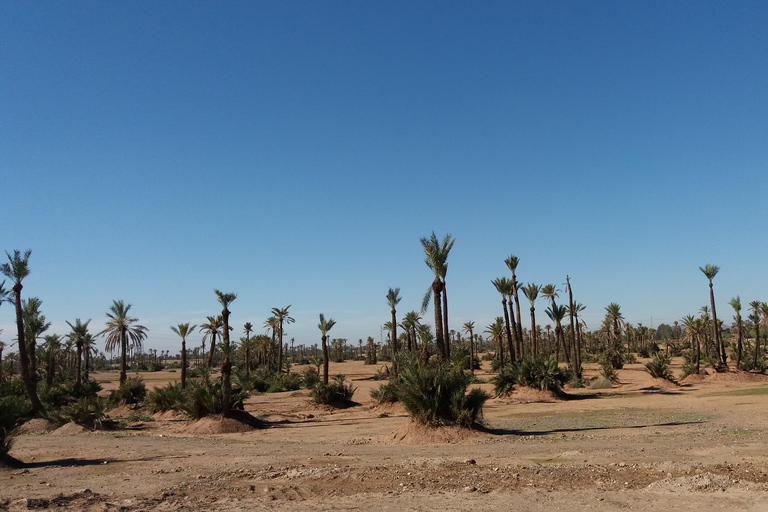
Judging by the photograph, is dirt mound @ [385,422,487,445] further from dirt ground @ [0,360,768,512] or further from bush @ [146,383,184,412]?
bush @ [146,383,184,412]

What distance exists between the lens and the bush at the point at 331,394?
3134 centimetres

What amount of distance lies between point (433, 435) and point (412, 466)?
15.1ft

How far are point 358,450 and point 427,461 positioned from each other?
3378 mm

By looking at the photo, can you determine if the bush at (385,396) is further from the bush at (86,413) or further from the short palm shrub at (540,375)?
the bush at (86,413)

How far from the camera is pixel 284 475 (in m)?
11.1

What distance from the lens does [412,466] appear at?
38.4 feet

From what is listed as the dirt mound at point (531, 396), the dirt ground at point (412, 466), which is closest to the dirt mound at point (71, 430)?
the dirt ground at point (412, 466)

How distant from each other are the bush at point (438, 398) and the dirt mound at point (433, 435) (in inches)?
9.9

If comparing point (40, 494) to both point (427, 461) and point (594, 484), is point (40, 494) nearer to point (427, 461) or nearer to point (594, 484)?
point (427, 461)

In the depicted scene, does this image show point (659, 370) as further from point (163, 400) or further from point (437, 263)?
point (163, 400)

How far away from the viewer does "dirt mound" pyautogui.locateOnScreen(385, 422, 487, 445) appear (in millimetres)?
15914

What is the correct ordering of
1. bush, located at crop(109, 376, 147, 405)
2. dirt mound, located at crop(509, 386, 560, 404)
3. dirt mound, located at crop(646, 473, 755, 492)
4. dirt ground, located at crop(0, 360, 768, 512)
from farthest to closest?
bush, located at crop(109, 376, 147, 405) < dirt mound, located at crop(509, 386, 560, 404) < dirt mound, located at crop(646, 473, 755, 492) < dirt ground, located at crop(0, 360, 768, 512)

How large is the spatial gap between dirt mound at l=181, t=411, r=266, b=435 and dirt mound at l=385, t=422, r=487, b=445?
8165 mm

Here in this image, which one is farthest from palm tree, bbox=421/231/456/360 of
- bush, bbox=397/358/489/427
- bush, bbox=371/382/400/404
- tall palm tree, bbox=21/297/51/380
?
tall palm tree, bbox=21/297/51/380
